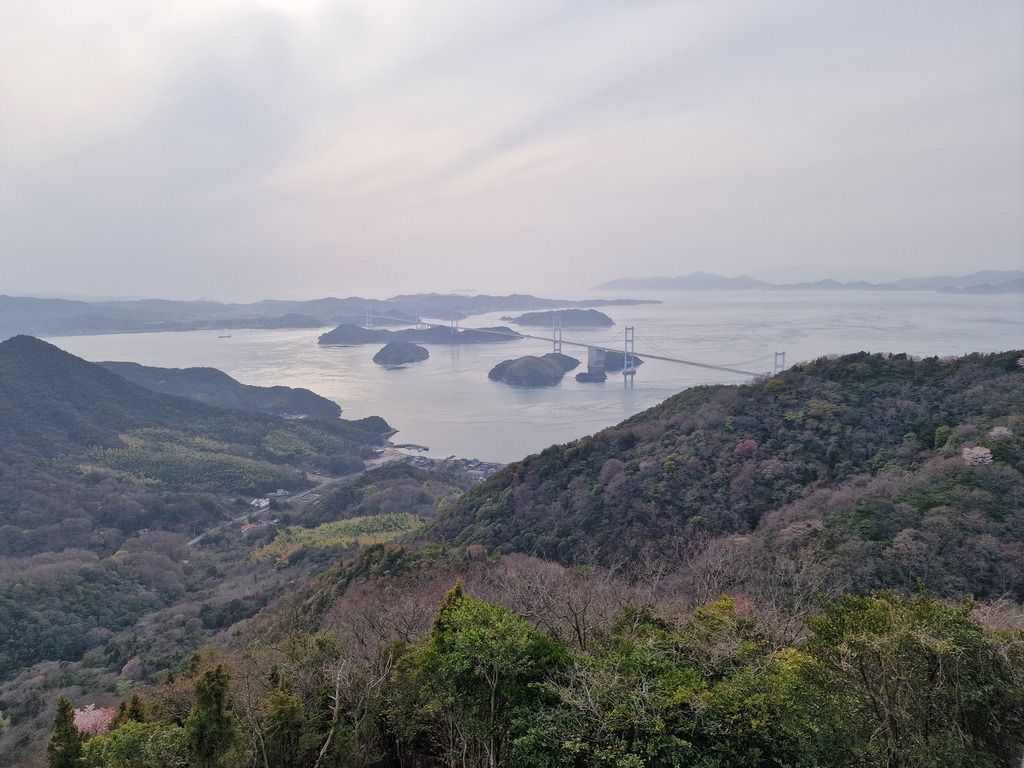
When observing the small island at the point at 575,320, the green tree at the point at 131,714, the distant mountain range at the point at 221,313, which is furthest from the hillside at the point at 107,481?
the distant mountain range at the point at 221,313

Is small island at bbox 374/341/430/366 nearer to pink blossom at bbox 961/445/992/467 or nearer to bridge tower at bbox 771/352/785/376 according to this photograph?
bridge tower at bbox 771/352/785/376

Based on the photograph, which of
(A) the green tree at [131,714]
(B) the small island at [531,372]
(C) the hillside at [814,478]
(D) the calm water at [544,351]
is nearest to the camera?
(A) the green tree at [131,714]

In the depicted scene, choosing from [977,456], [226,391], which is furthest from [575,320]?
[977,456]

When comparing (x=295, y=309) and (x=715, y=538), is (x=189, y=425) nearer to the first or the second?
(x=715, y=538)

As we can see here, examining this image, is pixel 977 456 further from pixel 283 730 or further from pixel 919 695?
pixel 283 730

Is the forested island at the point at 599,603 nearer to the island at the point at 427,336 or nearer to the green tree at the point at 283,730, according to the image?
the green tree at the point at 283,730

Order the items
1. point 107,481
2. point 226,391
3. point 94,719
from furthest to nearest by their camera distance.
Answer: point 226,391
point 107,481
point 94,719

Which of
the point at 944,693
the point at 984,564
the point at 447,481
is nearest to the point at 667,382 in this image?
the point at 447,481
